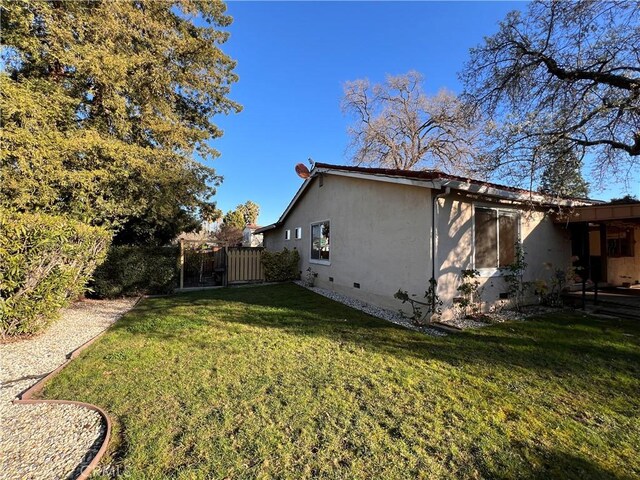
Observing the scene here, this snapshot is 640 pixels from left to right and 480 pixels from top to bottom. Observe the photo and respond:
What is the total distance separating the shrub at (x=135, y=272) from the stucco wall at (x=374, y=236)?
5566mm

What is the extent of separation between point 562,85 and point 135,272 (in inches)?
533

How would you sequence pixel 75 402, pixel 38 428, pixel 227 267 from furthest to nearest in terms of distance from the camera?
pixel 227 267 → pixel 75 402 → pixel 38 428

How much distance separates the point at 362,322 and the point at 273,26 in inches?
426

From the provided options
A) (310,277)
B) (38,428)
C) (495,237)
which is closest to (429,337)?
(495,237)

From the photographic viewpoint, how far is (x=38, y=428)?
9.83 ft

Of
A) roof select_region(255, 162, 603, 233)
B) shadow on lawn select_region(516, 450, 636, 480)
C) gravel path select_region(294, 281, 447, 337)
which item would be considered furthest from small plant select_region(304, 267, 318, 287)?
shadow on lawn select_region(516, 450, 636, 480)

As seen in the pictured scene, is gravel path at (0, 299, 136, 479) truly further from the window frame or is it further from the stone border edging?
the window frame

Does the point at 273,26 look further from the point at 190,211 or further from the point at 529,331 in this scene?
the point at 529,331

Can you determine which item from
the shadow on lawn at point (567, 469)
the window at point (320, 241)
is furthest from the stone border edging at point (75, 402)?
the window at point (320, 241)

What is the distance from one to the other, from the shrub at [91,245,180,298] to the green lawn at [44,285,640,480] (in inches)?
188

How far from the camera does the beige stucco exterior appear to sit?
6.96m

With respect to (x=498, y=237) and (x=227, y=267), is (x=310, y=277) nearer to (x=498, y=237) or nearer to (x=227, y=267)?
(x=227, y=267)

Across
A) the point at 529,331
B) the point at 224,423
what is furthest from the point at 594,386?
the point at 224,423

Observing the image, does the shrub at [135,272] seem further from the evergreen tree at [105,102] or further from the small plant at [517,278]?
the small plant at [517,278]
